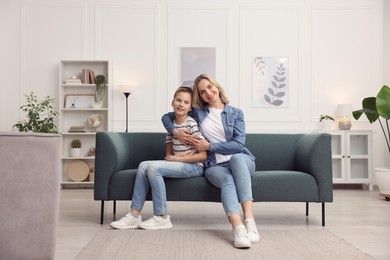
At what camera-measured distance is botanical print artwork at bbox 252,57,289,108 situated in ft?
20.1

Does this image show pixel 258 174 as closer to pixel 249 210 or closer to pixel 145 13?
pixel 249 210

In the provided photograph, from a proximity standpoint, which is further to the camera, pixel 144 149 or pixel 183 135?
pixel 144 149

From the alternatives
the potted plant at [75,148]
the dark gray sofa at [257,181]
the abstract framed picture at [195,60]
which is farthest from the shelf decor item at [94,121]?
the dark gray sofa at [257,181]

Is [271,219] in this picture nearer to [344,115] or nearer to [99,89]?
[344,115]

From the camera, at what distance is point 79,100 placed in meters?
6.04

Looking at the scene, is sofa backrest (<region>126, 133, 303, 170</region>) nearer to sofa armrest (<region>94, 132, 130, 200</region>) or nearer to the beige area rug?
sofa armrest (<region>94, 132, 130, 200</region>)

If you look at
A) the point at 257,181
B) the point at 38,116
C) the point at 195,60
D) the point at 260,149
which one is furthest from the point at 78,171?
the point at 257,181

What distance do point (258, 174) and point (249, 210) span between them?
521 millimetres

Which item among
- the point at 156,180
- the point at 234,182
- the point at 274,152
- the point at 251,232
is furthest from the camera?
the point at 274,152

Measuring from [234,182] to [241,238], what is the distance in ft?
1.54

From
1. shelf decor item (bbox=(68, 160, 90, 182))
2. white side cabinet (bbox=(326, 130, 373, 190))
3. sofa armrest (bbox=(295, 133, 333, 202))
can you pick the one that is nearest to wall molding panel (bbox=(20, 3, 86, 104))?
shelf decor item (bbox=(68, 160, 90, 182))

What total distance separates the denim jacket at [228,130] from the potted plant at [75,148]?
2.85 meters

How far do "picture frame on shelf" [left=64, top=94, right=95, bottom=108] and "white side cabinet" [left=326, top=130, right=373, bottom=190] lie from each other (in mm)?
3050

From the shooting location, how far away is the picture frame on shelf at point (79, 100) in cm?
601
